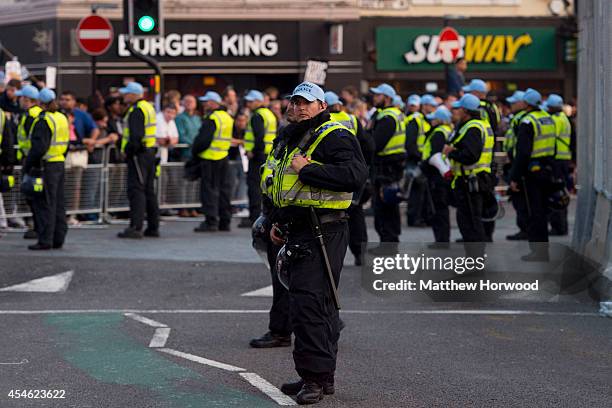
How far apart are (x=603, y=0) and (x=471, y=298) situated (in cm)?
307

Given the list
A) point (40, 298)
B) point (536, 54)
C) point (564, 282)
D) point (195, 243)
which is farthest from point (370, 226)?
point (536, 54)

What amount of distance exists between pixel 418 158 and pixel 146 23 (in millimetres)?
4252

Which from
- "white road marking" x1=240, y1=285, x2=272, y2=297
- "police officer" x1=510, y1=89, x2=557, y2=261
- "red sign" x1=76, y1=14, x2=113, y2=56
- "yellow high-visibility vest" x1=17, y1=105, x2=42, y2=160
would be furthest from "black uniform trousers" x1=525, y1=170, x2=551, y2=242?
"red sign" x1=76, y1=14, x2=113, y2=56

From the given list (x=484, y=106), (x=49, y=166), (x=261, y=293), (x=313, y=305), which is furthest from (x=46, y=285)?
(x=313, y=305)

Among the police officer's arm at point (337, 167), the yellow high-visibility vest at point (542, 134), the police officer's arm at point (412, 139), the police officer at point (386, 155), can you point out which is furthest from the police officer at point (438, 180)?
the police officer's arm at point (337, 167)

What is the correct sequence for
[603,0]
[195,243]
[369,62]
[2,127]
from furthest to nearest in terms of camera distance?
1. [369,62]
2. [195,243]
3. [2,127]
4. [603,0]

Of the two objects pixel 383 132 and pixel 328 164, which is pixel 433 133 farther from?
pixel 328 164

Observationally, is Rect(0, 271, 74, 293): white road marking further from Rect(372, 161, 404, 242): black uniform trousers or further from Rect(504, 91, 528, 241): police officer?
Rect(504, 91, 528, 241): police officer

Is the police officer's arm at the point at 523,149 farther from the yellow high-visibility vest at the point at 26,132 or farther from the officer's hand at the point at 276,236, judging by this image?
the officer's hand at the point at 276,236

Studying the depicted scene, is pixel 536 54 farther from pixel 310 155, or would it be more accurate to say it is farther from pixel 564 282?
pixel 310 155

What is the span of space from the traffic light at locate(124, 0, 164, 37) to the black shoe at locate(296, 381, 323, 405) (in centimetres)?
1192

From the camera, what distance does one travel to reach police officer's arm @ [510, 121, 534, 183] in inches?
632

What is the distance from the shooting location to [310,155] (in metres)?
8.72

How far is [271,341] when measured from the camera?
1045cm
